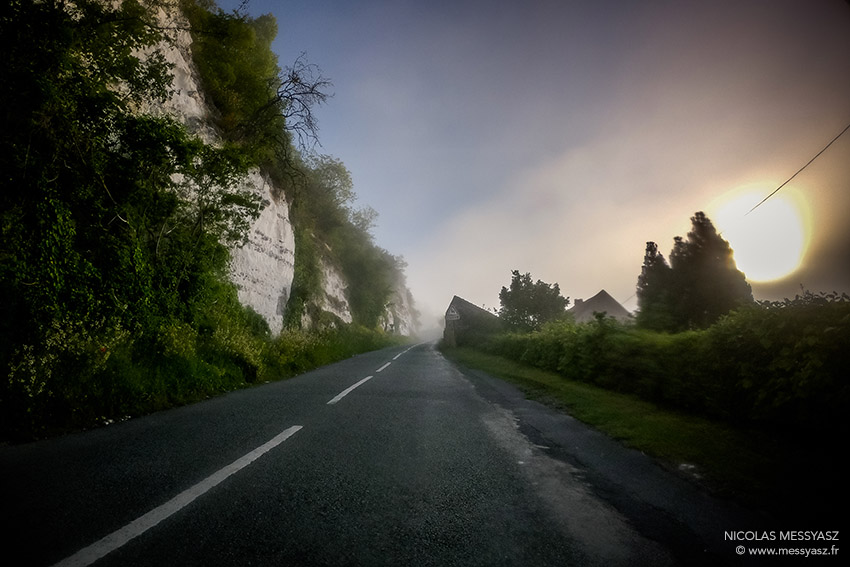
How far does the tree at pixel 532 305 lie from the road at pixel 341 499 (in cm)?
2561

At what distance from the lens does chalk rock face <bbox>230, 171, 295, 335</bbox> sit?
14.5 m

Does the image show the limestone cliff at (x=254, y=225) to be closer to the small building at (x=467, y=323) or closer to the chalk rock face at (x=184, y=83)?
the chalk rock face at (x=184, y=83)

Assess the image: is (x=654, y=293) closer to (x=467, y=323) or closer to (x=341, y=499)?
(x=467, y=323)

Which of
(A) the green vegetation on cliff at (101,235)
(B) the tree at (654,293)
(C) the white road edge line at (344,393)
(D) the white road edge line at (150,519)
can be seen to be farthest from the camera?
(B) the tree at (654,293)

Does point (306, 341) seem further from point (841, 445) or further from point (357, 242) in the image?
point (357, 242)

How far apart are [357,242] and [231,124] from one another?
76.7ft

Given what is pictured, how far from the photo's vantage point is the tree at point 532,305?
29.9m

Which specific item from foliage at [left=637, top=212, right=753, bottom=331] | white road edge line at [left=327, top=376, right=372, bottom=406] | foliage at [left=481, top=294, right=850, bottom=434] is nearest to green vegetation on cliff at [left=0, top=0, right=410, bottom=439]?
white road edge line at [left=327, top=376, right=372, bottom=406]

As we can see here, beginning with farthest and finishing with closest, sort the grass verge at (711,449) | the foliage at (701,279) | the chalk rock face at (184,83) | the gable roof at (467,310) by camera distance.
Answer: the gable roof at (467,310) → the foliage at (701,279) → the chalk rock face at (184,83) → the grass verge at (711,449)

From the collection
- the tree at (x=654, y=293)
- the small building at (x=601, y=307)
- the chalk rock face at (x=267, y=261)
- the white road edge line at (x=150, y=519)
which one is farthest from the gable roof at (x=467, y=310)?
the white road edge line at (x=150, y=519)

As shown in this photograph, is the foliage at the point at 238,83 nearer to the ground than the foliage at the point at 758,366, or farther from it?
farther from it

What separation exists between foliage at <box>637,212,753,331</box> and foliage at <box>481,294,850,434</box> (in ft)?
44.1

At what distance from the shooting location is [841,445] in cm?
408

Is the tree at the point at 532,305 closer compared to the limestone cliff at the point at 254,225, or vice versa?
the limestone cliff at the point at 254,225
